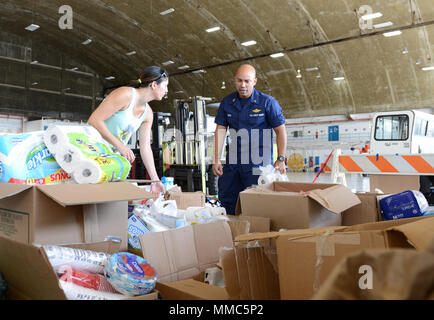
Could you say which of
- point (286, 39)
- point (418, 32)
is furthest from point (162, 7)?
point (418, 32)

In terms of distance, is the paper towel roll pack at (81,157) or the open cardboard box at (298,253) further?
the paper towel roll pack at (81,157)

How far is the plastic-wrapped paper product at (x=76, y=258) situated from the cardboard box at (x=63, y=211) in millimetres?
142

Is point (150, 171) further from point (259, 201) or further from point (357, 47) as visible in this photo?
point (357, 47)

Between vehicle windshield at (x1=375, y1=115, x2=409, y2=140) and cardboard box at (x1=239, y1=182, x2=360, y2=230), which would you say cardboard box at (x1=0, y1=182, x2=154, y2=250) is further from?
vehicle windshield at (x1=375, y1=115, x2=409, y2=140)

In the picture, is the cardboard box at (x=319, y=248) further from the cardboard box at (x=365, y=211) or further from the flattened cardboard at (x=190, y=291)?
the cardboard box at (x=365, y=211)

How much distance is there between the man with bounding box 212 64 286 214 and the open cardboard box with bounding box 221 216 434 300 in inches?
66.0

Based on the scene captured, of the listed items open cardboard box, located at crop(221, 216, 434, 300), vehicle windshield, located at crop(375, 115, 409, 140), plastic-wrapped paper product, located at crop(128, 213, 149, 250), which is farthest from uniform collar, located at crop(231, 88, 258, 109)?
vehicle windshield, located at crop(375, 115, 409, 140)

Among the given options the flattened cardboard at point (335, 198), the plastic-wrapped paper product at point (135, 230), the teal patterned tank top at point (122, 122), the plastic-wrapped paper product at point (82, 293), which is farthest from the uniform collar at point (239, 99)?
the plastic-wrapped paper product at point (82, 293)

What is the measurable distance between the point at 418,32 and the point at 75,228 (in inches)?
493

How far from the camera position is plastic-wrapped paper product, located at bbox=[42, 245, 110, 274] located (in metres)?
1.16

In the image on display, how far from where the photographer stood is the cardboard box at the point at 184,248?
1.41m

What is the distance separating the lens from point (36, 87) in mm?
17766

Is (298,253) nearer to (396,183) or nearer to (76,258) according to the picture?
(76,258)

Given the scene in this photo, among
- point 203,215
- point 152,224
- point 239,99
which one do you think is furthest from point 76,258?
point 239,99
